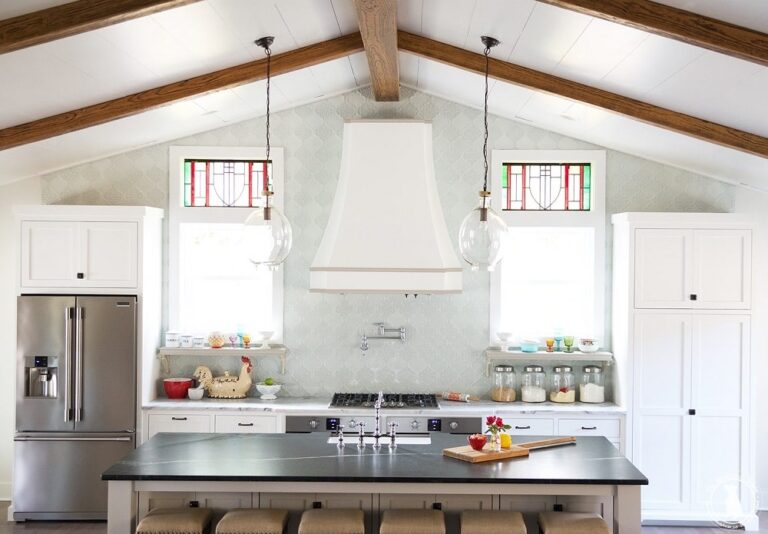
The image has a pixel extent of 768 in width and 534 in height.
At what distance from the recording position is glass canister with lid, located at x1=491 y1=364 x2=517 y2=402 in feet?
22.5

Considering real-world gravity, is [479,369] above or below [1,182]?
below

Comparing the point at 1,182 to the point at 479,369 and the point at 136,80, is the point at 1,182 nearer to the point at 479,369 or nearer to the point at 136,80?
the point at 136,80

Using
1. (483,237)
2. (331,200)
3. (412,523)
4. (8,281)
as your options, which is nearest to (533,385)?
(331,200)

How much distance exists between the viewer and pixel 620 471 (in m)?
4.50

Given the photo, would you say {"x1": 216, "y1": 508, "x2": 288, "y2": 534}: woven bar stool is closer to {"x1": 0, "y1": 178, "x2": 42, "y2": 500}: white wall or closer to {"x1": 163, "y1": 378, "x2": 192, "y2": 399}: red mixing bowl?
{"x1": 163, "y1": 378, "x2": 192, "y2": 399}: red mixing bowl

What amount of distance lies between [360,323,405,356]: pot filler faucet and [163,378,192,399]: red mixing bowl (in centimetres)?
148

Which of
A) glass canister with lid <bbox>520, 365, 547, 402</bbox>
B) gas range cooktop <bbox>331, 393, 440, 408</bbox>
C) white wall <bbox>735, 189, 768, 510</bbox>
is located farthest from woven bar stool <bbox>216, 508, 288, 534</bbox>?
white wall <bbox>735, 189, 768, 510</bbox>

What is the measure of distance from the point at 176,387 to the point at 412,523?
3112 millimetres

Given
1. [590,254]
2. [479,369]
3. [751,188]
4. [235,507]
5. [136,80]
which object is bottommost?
[235,507]

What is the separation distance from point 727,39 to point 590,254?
3.32 m

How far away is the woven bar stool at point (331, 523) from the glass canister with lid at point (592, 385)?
9.68 feet

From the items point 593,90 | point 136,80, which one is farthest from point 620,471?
point 136,80

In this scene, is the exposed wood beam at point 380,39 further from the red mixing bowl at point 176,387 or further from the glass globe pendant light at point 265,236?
the red mixing bowl at point 176,387

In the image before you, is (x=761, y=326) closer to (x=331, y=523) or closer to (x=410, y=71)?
(x=410, y=71)
